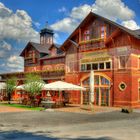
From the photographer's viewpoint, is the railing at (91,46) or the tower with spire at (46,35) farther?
the tower with spire at (46,35)

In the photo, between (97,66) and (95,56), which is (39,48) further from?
(97,66)

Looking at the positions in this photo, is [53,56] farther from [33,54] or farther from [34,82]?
[34,82]

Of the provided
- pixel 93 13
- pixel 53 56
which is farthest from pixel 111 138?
pixel 53 56

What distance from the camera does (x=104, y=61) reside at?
1378 inches

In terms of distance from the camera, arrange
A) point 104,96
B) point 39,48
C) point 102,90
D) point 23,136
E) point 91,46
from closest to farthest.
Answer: point 23,136 < point 104,96 < point 102,90 < point 91,46 < point 39,48

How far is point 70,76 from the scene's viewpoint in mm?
39375

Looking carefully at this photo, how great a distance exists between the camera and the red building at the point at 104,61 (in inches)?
1287

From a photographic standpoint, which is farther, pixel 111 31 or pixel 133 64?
pixel 111 31

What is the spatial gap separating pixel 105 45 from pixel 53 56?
47.7 ft

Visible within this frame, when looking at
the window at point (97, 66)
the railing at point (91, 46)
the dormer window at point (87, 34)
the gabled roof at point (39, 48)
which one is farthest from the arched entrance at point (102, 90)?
the gabled roof at point (39, 48)

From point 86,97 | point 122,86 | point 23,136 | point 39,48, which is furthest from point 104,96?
point 23,136

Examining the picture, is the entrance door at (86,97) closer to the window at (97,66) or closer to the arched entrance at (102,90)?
the arched entrance at (102,90)

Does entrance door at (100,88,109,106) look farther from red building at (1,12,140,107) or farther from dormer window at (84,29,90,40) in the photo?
dormer window at (84,29,90,40)

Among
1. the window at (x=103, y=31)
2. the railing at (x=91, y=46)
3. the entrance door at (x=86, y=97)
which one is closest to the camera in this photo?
the window at (x=103, y=31)
